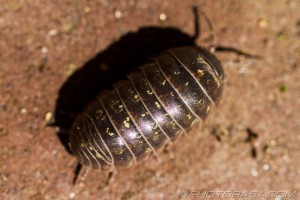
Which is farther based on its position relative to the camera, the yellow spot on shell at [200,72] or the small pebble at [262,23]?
the small pebble at [262,23]

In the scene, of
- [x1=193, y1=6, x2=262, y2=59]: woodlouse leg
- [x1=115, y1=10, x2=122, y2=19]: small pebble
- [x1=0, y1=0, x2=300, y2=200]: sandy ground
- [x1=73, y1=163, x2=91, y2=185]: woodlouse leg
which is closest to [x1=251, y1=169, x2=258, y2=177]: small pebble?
[x1=0, y1=0, x2=300, y2=200]: sandy ground

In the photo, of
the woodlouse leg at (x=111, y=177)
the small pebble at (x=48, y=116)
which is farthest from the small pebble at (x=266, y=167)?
the small pebble at (x=48, y=116)

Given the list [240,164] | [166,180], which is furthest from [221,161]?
[166,180]

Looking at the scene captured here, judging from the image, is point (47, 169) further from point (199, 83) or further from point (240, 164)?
point (240, 164)

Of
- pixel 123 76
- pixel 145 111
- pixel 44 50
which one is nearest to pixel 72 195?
pixel 145 111

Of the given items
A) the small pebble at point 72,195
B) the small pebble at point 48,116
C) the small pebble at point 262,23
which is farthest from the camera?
the small pebble at point 262,23

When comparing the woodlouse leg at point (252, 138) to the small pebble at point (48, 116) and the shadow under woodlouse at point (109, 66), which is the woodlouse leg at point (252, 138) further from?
the small pebble at point (48, 116)

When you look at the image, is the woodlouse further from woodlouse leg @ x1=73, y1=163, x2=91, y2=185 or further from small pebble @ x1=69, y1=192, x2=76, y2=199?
small pebble @ x1=69, y1=192, x2=76, y2=199
